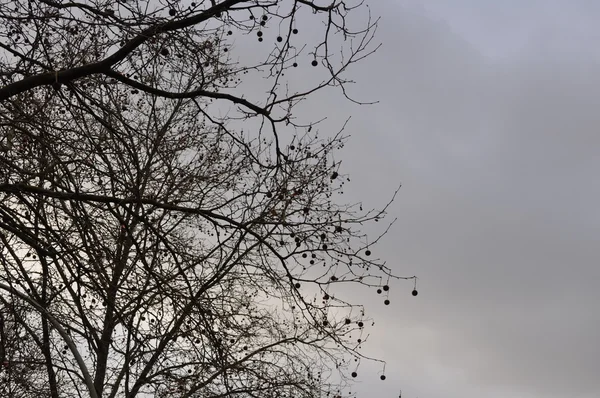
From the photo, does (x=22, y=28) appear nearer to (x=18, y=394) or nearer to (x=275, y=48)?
(x=275, y=48)

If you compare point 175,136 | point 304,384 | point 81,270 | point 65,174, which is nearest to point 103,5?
point 65,174

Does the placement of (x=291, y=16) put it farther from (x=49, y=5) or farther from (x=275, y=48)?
(x=49, y=5)

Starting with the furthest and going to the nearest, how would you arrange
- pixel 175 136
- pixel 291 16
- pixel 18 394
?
pixel 175 136 < pixel 18 394 < pixel 291 16

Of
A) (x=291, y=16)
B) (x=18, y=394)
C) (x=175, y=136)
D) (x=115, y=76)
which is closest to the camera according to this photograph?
(x=115, y=76)

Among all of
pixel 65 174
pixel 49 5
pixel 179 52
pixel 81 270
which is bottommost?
pixel 81 270

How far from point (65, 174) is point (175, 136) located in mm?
4380

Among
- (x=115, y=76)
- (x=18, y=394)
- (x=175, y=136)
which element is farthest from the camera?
(x=175, y=136)

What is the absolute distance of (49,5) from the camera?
5.61 metres

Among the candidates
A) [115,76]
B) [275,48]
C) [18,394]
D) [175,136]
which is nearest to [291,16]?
[275,48]

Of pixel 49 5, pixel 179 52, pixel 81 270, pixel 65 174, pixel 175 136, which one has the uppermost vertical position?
pixel 175 136

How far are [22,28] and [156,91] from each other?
132 cm

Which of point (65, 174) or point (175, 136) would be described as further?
point (175, 136)

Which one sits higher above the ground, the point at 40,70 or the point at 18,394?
the point at 40,70

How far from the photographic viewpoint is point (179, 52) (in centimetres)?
539
